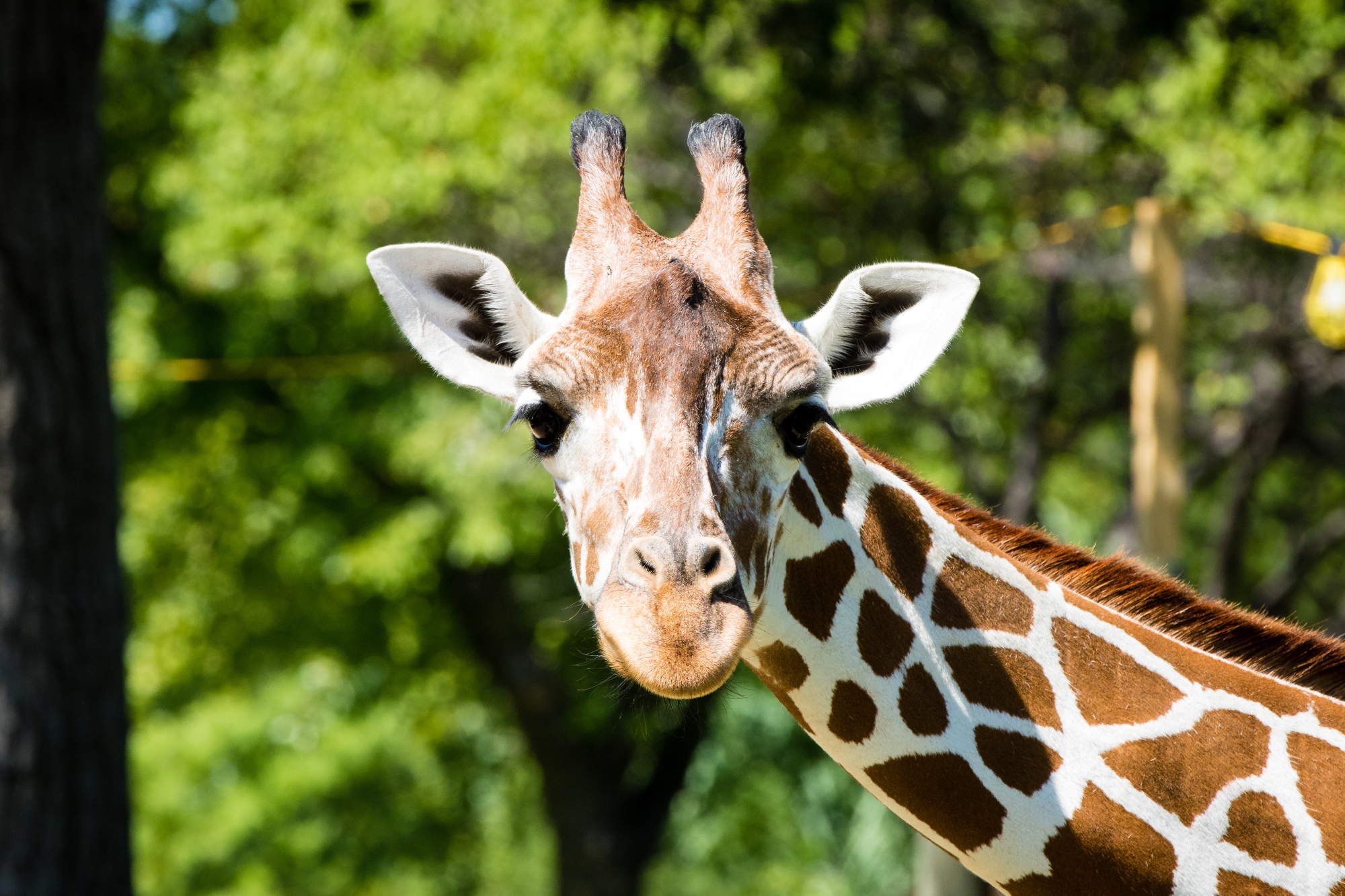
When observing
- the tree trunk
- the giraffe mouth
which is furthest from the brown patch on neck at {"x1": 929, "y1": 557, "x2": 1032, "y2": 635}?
the tree trunk

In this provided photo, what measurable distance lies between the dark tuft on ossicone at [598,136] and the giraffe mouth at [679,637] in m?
1.06

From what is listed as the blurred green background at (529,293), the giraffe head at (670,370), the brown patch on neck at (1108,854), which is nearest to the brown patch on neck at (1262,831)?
the brown patch on neck at (1108,854)

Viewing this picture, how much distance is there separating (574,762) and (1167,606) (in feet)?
40.4

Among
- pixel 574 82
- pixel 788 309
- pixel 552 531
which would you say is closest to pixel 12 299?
pixel 788 309

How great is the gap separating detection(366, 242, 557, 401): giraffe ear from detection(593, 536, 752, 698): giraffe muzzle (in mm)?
593

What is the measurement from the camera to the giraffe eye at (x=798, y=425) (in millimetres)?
2430

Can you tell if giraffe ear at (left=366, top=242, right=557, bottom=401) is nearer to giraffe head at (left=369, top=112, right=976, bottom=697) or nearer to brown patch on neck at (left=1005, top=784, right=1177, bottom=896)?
giraffe head at (left=369, top=112, right=976, bottom=697)

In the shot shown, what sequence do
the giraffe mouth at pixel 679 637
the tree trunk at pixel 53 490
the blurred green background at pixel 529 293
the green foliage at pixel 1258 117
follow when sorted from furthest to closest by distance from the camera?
the blurred green background at pixel 529 293, the green foliage at pixel 1258 117, the tree trunk at pixel 53 490, the giraffe mouth at pixel 679 637

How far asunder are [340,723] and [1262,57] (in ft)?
39.3

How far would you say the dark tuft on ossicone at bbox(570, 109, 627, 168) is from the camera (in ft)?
8.95

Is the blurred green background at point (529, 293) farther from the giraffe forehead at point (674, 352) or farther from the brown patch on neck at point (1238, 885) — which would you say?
the brown patch on neck at point (1238, 885)

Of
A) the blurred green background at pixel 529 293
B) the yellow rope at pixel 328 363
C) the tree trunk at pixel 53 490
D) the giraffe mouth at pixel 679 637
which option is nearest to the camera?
the giraffe mouth at pixel 679 637

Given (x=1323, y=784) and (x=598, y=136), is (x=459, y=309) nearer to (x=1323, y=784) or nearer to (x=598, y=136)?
(x=598, y=136)

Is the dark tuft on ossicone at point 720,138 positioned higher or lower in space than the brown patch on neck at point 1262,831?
higher
